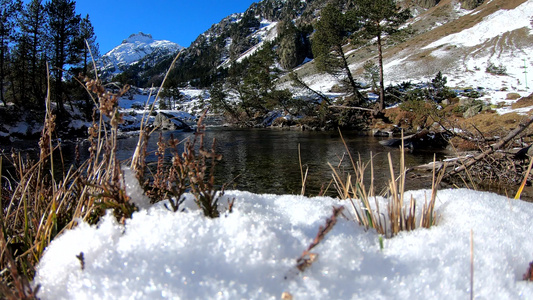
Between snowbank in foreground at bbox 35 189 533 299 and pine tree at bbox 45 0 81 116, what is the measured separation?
25429 millimetres

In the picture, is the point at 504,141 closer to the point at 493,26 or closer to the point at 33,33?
the point at 33,33

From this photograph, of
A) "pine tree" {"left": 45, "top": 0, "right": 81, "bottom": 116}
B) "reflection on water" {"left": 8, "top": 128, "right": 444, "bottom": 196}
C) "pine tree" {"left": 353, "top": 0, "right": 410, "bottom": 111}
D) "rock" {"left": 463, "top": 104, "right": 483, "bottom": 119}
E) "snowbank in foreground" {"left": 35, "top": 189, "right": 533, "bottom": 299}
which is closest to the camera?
"snowbank in foreground" {"left": 35, "top": 189, "right": 533, "bottom": 299}

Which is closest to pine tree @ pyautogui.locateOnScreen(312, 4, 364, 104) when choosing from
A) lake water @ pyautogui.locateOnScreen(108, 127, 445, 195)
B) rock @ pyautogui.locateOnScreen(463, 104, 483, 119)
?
rock @ pyautogui.locateOnScreen(463, 104, 483, 119)

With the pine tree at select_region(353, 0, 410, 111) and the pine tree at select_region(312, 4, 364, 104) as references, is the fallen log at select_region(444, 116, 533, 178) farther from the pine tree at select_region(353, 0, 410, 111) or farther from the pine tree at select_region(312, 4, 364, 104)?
the pine tree at select_region(312, 4, 364, 104)

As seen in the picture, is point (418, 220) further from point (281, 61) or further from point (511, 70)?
point (281, 61)

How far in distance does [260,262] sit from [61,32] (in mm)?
28583

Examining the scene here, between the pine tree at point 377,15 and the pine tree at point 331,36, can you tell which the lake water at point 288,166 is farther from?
the pine tree at point 331,36

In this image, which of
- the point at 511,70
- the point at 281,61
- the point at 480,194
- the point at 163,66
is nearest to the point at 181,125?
the point at 480,194

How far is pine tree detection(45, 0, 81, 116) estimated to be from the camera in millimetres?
21672

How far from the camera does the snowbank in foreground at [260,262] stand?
28.2 inches

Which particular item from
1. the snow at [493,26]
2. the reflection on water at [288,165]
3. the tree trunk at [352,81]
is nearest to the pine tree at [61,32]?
the reflection on water at [288,165]

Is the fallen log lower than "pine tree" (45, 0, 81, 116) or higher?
lower

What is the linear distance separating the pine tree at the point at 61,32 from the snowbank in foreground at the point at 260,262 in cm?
2543

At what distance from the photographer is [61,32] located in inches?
882
